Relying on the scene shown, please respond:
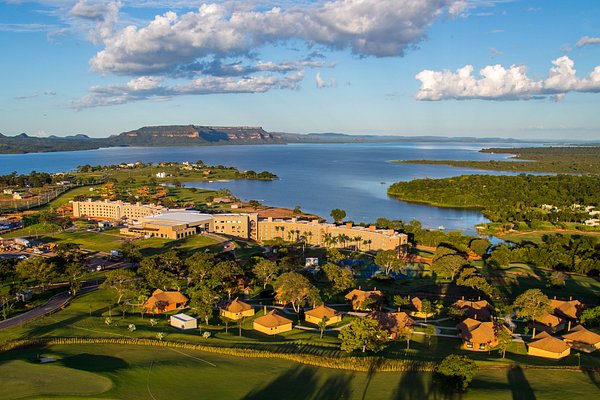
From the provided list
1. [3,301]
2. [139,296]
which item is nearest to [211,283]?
[139,296]

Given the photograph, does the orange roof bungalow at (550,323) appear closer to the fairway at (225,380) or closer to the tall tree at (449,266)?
the fairway at (225,380)

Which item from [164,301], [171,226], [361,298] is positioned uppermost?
[171,226]

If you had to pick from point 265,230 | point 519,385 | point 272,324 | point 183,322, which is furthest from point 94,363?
point 265,230

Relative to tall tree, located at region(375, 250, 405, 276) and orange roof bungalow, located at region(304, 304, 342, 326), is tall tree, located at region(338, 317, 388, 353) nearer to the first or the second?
orange roof bungalow, located at region(304, 304, 342, 326)

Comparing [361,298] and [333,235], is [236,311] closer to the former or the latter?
[361,298]

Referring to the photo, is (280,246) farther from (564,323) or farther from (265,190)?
(265,190)

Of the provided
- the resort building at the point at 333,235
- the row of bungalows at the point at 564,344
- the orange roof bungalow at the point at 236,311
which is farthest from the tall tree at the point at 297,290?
the resort building at the point at 333,235

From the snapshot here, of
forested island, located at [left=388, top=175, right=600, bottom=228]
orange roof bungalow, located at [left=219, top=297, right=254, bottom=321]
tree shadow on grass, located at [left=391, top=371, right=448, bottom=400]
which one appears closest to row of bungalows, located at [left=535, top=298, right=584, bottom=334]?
tree shadow on grass, located at [left=391, top=371, right=448, bottom=400]
